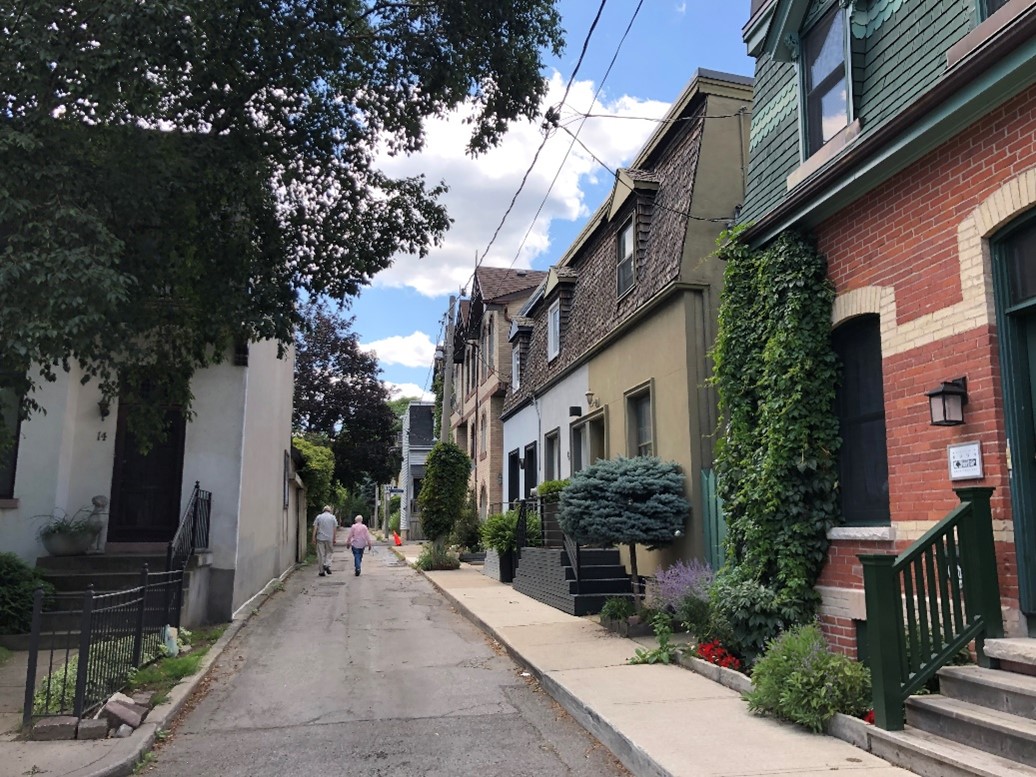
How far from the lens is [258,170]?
730 cm

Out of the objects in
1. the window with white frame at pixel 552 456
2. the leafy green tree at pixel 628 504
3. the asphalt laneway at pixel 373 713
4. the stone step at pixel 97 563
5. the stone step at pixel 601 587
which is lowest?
the asphalt laneway at pixel 373 713

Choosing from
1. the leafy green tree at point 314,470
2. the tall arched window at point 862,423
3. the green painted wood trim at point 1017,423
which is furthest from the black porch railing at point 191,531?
the leafy green tree at point 314,470

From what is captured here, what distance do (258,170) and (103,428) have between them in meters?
6.31

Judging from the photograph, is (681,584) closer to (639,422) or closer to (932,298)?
(639,422)

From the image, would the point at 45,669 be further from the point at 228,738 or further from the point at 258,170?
the point at 258,170

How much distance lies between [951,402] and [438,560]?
17307 mm

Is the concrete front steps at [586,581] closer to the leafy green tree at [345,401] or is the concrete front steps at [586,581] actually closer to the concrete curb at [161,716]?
the concrete curb at [161,716]

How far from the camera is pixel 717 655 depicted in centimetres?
751

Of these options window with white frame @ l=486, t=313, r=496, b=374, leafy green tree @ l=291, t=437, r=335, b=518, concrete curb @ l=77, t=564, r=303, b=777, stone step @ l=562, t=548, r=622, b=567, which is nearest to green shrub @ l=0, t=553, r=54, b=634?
concrete curb @ l=77, t=564, r=303, b=777

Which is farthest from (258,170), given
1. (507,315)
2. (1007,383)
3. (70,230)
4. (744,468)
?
(507,315)

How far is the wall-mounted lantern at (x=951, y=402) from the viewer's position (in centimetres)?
550

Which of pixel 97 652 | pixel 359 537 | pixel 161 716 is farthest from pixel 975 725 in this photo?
pixel 359 537

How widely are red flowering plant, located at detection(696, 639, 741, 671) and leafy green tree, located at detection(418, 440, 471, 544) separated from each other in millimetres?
14937

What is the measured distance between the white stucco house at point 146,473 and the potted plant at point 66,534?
13cm
